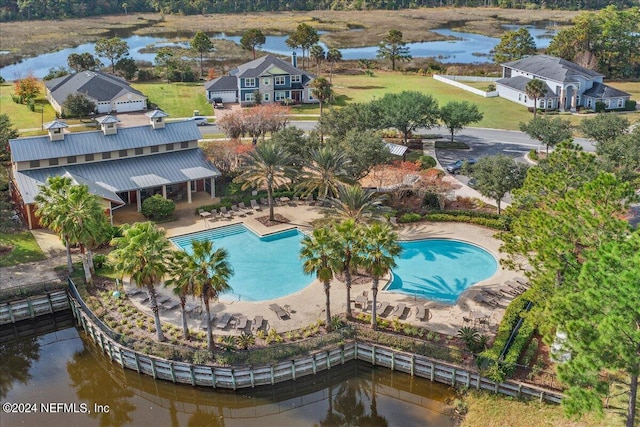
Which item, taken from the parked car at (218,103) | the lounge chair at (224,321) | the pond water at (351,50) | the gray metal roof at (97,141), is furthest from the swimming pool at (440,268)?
the pond water at (351,50)

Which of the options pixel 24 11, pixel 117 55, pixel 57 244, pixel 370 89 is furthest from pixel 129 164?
pixel 24 11

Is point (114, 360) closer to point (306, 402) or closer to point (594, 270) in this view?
Answer: point (306, 402)

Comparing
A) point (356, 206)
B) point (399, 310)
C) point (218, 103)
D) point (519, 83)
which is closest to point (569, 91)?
point (519, 83)

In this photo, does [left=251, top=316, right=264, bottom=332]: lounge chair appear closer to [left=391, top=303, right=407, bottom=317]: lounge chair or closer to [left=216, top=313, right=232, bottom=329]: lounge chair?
[left=216, top=313, right=232, bottom=329]: lounge chair

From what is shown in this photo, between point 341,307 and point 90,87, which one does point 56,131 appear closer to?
point 341,307

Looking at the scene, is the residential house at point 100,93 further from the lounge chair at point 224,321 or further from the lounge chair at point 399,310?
the lounge chair at point 399,310
